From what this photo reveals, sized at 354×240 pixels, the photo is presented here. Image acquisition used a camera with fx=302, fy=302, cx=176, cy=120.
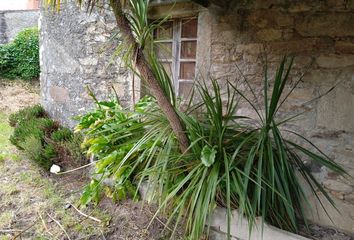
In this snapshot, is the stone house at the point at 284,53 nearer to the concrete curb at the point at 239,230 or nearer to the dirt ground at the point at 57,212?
the concrete curb at the point at 239,230

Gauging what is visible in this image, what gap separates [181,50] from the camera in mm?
2975

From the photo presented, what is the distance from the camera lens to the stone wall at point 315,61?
6.74ft

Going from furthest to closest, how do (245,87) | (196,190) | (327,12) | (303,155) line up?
(245,87) → (303,155) → (327,12) → (196,190)

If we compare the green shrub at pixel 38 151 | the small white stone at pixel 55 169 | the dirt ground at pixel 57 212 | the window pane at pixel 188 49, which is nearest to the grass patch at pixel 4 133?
the dirt ground at pixel 57 212

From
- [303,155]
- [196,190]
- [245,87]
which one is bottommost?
[196,190]

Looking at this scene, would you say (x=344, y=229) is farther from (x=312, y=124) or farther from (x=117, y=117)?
(x=117, y=117)

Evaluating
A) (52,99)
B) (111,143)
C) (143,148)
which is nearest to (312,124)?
(143,148)

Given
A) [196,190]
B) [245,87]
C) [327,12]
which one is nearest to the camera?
[196,190]

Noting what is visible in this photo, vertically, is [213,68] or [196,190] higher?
[213,68]

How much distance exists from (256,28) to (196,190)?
1362mm

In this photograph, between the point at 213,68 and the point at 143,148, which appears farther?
the point at 213,68

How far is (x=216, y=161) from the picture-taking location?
6.61 ft

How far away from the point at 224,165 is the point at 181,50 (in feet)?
4.59

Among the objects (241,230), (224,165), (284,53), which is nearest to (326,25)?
(284,53)
